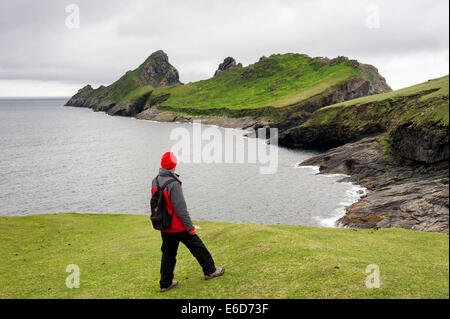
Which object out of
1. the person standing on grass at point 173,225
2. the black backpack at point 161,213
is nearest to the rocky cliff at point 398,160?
the person standing on grass at point 173,225

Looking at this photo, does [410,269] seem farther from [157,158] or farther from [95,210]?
[157,158]

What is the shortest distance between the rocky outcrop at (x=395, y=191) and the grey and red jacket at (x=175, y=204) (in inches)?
1315

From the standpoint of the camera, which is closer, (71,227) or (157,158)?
(71,227)

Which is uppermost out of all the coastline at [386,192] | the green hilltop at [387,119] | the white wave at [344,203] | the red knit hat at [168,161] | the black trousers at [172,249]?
the green hilltop at [387,119]

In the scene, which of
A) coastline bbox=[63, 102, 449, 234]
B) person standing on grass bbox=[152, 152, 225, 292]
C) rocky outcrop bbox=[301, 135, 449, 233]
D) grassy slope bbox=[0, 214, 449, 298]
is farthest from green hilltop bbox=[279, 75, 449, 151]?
person standing on grass bbox=[152, 152, 225, 292]

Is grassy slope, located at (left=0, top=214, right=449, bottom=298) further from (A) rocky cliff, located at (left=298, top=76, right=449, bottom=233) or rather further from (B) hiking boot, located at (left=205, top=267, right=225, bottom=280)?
(A) rocky cliff, located at (left=298, top=76, right=449, bottom=233)

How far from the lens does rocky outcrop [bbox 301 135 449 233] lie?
39.3 meters

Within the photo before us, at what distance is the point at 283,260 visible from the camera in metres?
16.2

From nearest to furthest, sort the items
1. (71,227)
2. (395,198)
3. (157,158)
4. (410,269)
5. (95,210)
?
(410,269), (71,227), (395,198), (95,210), (157,158)

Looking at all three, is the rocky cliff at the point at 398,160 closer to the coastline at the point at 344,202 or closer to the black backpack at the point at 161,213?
the coastline at the point at 344,202

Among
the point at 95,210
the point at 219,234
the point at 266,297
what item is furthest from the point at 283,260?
the point at 95,210

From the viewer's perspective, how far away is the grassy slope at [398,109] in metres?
60.6

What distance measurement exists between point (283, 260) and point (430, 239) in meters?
16.3

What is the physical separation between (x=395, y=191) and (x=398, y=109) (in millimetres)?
50564
